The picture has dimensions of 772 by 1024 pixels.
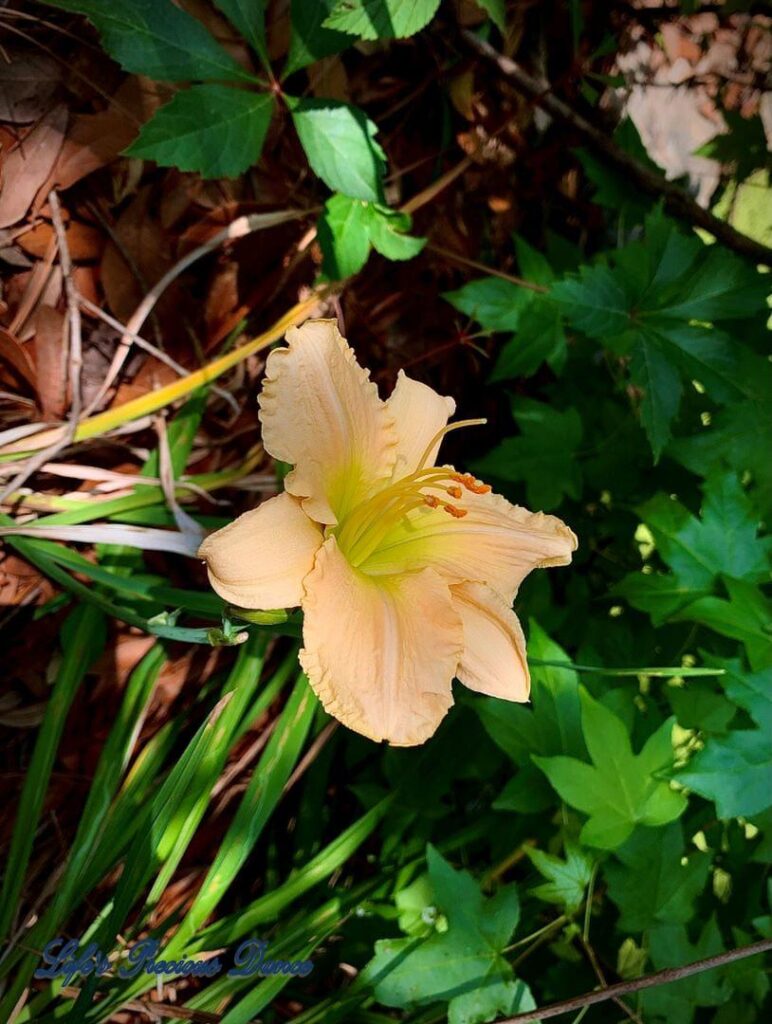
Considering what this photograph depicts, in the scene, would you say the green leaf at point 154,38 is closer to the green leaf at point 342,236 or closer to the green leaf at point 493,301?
the green leaf at point 342,236

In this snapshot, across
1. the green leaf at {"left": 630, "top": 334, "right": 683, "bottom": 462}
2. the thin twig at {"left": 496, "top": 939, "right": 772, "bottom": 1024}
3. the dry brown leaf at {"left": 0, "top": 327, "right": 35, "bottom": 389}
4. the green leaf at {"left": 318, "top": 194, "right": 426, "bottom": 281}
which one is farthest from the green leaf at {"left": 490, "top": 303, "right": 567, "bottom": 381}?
the thin twig at {"left": 496, "top": 939, "right": 772, "bottom": 1024}

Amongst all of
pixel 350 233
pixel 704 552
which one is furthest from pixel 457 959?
pixel 350 233

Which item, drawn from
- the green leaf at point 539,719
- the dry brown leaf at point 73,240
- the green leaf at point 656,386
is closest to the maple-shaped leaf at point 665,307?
the green leaf at point 656,386

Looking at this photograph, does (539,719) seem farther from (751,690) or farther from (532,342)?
(532,342)

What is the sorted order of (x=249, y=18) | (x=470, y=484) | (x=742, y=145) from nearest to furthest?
(x=470, y=484) < (x=249, y=18) < (x=742, y=145)

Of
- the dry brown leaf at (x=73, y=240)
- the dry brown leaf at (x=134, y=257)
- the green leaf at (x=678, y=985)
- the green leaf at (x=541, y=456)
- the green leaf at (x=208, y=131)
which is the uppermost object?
the green leaf at (x=208, y=131)

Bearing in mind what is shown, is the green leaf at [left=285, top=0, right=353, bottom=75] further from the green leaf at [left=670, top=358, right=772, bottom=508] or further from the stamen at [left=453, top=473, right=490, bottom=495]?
the green leaf at [left=670, top=358, right=772, bottom=508]
